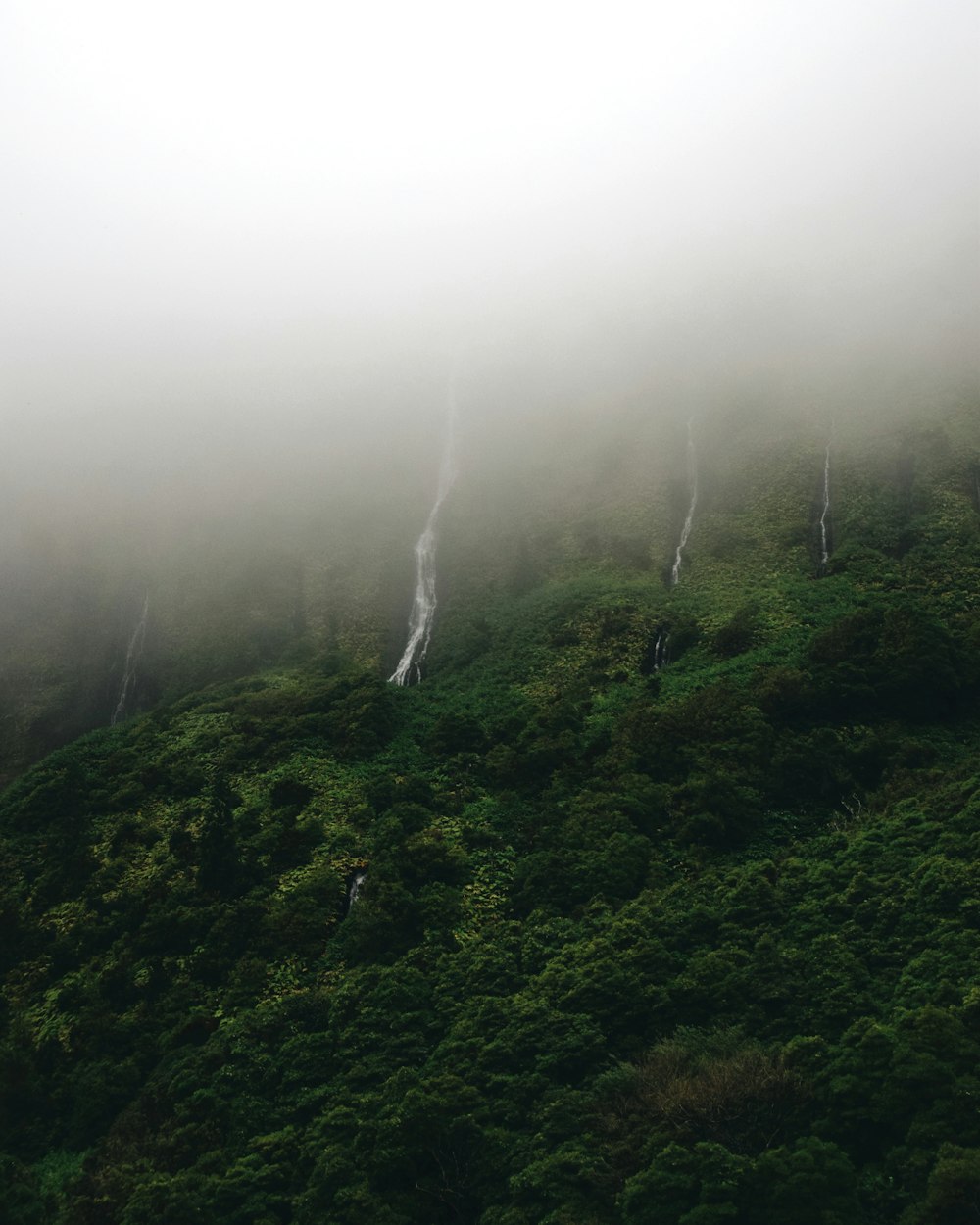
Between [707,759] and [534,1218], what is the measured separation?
28.9m

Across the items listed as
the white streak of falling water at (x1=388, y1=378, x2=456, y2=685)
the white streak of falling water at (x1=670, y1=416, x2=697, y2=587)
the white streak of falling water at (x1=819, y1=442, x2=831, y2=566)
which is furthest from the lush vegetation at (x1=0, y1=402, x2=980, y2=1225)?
the white streak of falling water at (x1=388, y1=378, x2=456, y2=685)

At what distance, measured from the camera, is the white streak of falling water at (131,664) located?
268 feet

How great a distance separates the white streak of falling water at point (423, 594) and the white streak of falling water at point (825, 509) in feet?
113

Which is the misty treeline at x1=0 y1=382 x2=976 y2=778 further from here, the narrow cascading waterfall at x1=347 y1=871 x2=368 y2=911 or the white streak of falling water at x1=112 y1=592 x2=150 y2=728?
the narrow cascading waterfall at x1=347 y1=871 x2=368 y2=911

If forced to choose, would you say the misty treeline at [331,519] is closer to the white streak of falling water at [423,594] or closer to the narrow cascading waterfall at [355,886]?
the white streak of falling water at [423,594]

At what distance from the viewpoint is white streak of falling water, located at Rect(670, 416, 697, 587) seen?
79387mm

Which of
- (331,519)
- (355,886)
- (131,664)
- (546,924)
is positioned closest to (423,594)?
(331,519)

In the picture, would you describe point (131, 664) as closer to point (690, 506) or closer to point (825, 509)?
point (690, 506)

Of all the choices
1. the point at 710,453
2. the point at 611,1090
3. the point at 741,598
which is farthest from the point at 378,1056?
the point at 710,453

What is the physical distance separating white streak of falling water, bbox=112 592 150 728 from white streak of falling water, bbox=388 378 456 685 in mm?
25931

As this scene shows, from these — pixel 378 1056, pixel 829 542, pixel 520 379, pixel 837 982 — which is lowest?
pixel 378 1056

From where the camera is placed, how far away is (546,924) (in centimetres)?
4078

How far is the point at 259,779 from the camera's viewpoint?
55.9 metres

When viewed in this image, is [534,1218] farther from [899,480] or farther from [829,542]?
[899,480]
